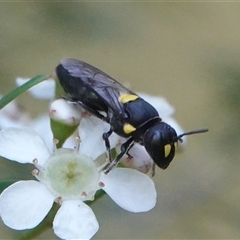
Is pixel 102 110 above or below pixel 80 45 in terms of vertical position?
above

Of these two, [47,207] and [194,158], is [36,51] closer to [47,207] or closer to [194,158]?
[194,158]

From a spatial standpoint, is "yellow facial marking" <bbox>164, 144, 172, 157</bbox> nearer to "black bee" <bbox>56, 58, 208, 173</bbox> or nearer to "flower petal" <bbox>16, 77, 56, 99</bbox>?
"black bee" <bbox>56, 58, 208, 173</bbox>

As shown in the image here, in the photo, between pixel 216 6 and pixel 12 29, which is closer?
pixel 12 29

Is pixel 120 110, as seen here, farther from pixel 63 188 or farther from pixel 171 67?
pixel 171 67

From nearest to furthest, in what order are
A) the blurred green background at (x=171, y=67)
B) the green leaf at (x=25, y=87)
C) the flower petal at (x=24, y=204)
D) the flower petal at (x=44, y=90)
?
1. the flower petal at (x=24, y=204)
2. the green leaf at (x=25, y=87)
3. the flower petal at (x=44, y=90)
4. the blurred green background at (x=171, y=67)

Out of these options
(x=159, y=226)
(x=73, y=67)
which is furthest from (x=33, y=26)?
(x=73, y=67)

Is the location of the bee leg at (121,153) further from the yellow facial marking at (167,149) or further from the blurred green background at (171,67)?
the blurred green background at (171,67)

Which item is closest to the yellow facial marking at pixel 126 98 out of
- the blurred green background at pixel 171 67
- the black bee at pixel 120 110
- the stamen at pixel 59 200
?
the black bee at pixel 120 110
